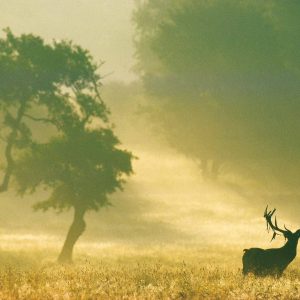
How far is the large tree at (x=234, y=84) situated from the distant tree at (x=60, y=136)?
29.3 metres

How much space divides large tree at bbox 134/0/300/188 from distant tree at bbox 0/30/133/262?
2929 cm

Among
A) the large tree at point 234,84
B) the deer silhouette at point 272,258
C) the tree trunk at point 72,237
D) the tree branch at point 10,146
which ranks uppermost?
the large tree at point 234,84

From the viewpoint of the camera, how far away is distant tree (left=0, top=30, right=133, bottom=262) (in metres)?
28.8

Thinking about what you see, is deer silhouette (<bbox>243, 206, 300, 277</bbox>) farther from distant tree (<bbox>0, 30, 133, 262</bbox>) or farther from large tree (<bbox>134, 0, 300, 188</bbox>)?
large tree (<bbox>134, 0, 300, 188</bbox>)

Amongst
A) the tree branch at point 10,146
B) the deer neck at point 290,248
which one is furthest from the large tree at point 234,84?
Answer: the deer neck at point 290,248

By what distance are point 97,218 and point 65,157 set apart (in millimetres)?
20640

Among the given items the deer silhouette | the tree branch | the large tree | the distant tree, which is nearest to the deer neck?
the deer silhouette

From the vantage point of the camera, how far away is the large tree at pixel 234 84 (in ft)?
186

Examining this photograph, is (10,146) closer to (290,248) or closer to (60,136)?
(60,136)

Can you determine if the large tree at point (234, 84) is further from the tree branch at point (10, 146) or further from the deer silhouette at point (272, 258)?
the deer silhouette at point (272, 258)

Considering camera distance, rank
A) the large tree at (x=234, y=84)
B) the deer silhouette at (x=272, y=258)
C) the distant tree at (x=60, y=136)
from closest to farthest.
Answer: the deer silhouette at (x=272, y=258) → the distant tree at (x=60, y=136) → the large tree at (x=234, y=84)

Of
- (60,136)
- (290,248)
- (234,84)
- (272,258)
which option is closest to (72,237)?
(60,136)

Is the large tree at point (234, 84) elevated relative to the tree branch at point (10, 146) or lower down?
elevated

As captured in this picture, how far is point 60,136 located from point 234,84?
102 ft
